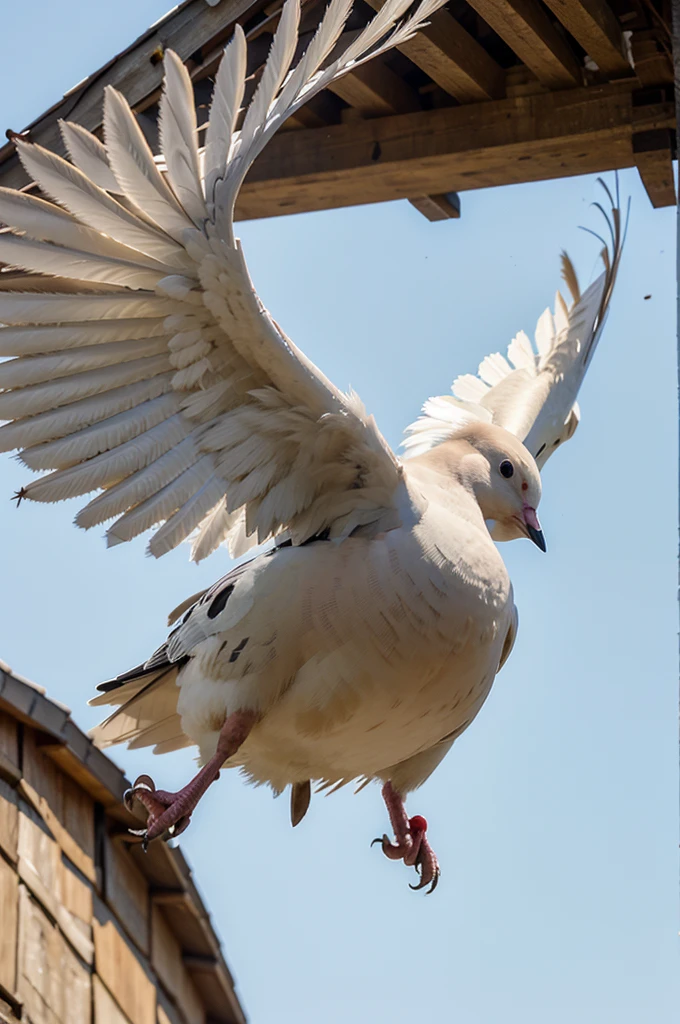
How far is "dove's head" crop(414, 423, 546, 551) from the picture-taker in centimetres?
465

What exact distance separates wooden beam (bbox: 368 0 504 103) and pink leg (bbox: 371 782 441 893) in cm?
240

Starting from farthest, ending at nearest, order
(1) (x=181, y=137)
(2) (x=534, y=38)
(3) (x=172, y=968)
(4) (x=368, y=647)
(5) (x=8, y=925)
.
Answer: (3) (x=172, y=968), (2) (x=534, y=38), (5) (x=8, y=925), (4) (x=368, y=647), (1) (x=181, y=137)

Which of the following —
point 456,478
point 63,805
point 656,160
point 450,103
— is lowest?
point 63,805

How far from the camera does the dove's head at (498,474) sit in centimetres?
465

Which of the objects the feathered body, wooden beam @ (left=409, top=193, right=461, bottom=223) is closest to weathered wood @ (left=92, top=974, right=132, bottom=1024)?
the feathered body

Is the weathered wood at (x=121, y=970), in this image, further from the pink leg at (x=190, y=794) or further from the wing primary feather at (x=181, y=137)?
the wing primary feather at (x=181, y=137)

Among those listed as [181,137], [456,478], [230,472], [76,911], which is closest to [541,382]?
[456,478]

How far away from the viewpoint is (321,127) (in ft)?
17.7

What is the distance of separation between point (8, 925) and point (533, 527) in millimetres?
2064

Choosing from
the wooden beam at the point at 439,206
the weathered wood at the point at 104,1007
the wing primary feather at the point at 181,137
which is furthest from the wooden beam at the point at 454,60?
the weathered wood at the point at 104,1007

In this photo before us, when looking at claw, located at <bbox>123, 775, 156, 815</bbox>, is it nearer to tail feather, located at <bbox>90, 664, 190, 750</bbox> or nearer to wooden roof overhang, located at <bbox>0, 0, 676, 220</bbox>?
tail feather, located at <bbox>90, 664, 190, 750</bbox>

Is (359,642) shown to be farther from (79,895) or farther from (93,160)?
(79,895)

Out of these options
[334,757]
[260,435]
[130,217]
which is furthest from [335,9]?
[334,757]

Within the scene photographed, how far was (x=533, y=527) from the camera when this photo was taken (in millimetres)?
4723
